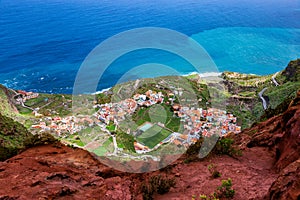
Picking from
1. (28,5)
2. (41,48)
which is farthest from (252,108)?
(28,5)

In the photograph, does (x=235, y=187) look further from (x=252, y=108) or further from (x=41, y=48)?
(x=41, y=48)

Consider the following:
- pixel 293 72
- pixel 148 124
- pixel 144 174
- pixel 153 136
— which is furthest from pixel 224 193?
pixel 293 72

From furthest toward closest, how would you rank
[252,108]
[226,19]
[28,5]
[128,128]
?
1. [28,5]
2. [226,19]
3. [252,108]
4. [128,128]

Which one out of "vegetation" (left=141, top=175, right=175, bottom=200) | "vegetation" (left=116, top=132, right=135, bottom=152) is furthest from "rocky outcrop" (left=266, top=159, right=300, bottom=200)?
"vegetation" (left=116, top=132, right=135, bottom=152)

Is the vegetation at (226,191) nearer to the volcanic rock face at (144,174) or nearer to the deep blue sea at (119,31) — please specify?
the volcanic rock face at (144,174)

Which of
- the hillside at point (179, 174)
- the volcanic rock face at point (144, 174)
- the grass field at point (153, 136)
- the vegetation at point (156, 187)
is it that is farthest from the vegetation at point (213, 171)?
the grass field at point (153, 136)

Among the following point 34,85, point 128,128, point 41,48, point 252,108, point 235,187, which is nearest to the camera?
point 235,187

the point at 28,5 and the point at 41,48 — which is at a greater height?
the point at 28,5
